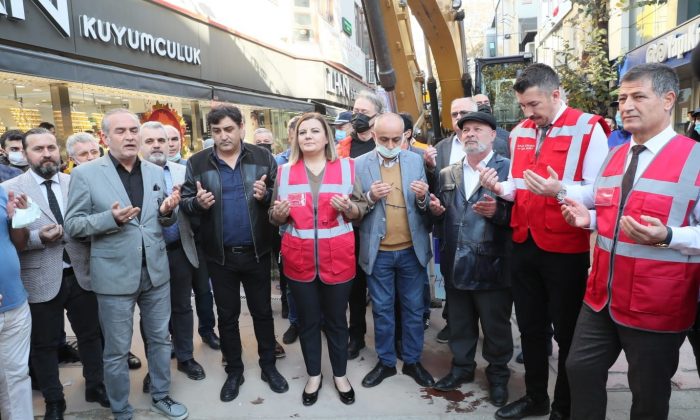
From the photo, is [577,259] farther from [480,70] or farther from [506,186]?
[480,70]

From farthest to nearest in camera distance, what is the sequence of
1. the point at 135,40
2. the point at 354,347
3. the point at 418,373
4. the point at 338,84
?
the point at 338,84, the point at 135,40, the point at 354,347, the point at 418,373

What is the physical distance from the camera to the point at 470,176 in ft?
11.2

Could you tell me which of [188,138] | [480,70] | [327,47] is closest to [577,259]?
[188,138]

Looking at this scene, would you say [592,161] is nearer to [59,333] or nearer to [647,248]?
[647,248]

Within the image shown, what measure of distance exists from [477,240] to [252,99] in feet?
26.9

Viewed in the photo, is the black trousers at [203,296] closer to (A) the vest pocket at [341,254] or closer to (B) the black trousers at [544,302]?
(A) the vest pocket at [341,254]

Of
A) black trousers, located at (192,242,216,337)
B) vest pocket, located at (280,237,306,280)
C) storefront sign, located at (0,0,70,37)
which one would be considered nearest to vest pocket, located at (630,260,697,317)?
vest pocket, located at (280,237,306,280)

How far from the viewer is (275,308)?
212 inches

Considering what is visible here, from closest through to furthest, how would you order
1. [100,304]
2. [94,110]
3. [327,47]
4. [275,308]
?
[100,304] < [275,308] < [94,110] < [327,47]

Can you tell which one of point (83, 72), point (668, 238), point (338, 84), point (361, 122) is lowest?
point (668, 238)

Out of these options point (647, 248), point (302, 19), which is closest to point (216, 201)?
point (647, 248)

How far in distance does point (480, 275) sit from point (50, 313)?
2.89 meters

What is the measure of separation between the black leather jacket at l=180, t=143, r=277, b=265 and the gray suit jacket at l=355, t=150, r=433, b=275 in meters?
0.73

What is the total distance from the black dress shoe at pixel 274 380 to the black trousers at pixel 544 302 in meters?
1.73
